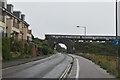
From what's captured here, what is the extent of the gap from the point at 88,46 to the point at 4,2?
6650 cm

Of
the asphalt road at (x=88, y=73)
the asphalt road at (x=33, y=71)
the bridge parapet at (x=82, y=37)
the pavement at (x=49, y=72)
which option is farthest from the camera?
the bridge parapet at (x=82, y=37)

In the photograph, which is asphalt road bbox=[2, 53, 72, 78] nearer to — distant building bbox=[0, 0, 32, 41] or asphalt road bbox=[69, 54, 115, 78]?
asphalt road bbox=[69, 54, 115, 78]

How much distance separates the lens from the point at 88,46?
11331 cm

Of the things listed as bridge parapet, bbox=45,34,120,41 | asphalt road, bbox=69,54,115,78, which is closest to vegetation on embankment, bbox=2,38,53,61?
asphalt road, bbox=69,54,115,78

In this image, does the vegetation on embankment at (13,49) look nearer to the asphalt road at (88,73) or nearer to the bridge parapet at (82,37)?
the asphalt road at (88,73)

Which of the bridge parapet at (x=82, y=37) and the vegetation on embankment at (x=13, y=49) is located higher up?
the bridge parapet at (x=82, y=37)

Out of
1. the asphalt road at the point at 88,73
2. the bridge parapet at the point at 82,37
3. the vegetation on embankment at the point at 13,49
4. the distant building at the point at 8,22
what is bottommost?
the asphalt road at the point at 88,73

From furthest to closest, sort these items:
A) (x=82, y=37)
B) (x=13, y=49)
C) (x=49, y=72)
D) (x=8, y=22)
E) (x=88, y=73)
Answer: (x=82, y=37) → (x=8, y=22) → (x=13, y=49) → (x=49, y=72) → (x=88, y=73)

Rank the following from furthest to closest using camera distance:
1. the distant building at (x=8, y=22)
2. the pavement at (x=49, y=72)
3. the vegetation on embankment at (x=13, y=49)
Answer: the distant building at (x=8, y=22) → the vegetation on embankment at (x=13, y=49) → the pavement at (x=49, y=72)

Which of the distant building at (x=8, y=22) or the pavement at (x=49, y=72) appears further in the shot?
the distant building at (x=8, y=22)

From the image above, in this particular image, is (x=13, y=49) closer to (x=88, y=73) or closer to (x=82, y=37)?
(x=88, y=73)

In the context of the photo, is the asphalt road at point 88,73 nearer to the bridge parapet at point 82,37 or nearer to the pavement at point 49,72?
the pavement at point 49,72

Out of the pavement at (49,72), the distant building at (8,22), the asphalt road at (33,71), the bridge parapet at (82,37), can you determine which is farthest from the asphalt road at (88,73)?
the bridge parapet at (82,37)

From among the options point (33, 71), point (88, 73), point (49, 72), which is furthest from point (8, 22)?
point (88, 73)
